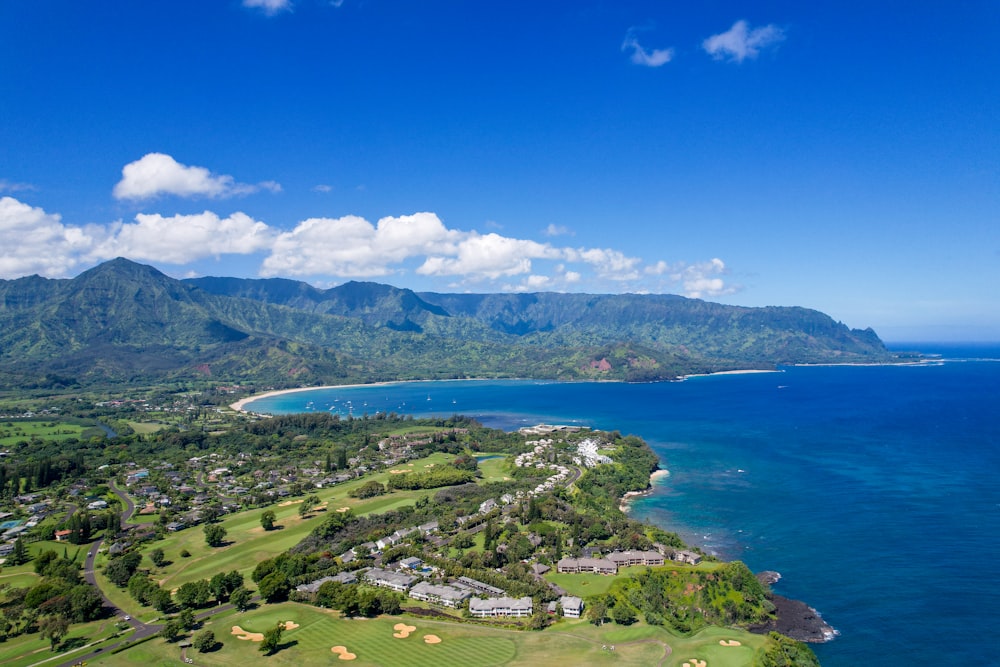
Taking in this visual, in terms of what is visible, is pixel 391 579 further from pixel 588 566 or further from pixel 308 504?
pixel 308 504

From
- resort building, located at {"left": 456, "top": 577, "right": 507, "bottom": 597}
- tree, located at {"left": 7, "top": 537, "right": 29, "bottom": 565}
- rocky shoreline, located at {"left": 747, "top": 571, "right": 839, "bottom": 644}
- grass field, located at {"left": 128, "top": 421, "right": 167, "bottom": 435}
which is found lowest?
grass field, located at {"left": 128, "top": 421, "right": 167, "bottom": 435}

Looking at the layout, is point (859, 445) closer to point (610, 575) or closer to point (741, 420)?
point (741, 420)

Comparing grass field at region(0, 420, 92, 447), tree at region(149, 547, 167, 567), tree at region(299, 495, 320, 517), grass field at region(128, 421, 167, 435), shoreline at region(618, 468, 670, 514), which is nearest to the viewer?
tree at region(149, 547, 167, 567)

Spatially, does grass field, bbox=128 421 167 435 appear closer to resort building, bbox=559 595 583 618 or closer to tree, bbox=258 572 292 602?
tree, bbox=258 572 292 602

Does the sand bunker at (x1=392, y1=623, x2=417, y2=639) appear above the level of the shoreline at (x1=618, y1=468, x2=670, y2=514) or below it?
below

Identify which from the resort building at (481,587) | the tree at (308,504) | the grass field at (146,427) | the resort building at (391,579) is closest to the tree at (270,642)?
the resort building at (391,579)

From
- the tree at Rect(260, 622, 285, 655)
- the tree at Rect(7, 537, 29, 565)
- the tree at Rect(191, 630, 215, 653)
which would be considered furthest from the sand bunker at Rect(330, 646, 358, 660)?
the tree at Rect(7, 537, 29, 565)

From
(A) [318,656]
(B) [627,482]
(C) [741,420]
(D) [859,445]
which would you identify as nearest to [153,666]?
(A) [318,656]

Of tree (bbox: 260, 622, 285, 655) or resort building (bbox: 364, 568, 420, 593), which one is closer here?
tree (bbox: 260, 622, 285, 655)

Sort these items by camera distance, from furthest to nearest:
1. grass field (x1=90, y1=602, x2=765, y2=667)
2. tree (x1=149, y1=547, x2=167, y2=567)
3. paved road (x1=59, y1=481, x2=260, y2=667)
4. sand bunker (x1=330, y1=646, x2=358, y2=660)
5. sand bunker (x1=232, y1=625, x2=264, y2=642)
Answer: tree (x1=149, y1=547, x2=167, y2=567) < sand bunker (x1=232, y1=625, x2=264, y2=642) < paved road (x1=59, y1=481, x2=260, y2=667) < sand bunker (x1=330, y1=646, x2=358, y2=660) < grass field (x1=90, y1=602, x2=765, y2=667)
